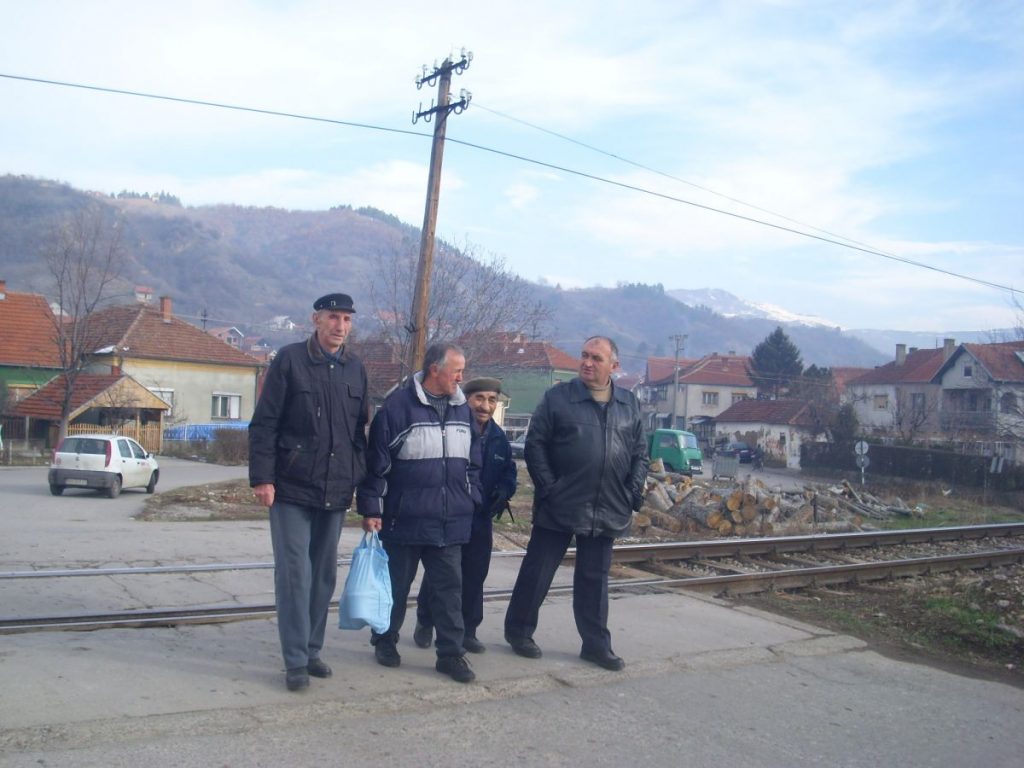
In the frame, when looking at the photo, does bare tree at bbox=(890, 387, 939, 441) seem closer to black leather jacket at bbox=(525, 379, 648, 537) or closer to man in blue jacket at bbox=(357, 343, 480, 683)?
black leather jacket at bbox=(525, 379, 648, 537)

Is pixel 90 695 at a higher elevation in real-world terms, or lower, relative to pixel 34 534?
higher

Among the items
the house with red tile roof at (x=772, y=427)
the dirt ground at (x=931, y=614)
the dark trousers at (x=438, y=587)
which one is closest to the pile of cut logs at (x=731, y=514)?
the dirt ground at (x=931, y=614)

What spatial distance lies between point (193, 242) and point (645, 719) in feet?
586

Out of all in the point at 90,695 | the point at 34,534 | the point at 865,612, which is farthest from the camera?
the point at 34,534

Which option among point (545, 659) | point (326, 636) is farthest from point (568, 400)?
point (326, 636)

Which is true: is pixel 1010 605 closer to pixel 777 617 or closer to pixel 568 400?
pixel 777 617

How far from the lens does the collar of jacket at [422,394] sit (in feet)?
18.6

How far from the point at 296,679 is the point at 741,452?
60481 millimetres

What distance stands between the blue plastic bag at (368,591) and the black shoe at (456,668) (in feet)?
1.29

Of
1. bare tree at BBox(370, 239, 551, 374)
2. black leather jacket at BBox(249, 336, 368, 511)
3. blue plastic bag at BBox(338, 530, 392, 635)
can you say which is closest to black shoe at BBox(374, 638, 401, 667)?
blue plastic bag at BBox(338, 530, 392, 635)

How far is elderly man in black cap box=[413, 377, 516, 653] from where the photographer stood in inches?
243

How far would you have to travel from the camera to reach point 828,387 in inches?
3000

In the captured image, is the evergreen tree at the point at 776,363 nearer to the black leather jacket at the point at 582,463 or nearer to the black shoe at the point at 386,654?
the black leather jacket at the point at 582,463

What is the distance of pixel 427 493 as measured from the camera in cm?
558
